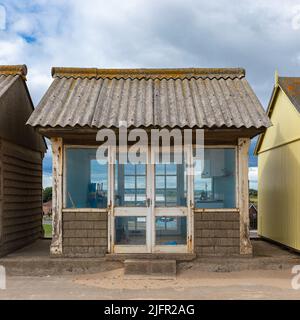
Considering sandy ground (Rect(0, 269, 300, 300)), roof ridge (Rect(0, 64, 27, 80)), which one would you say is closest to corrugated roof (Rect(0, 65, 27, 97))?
roof ridge (Rect(0, 64, 27, 80))

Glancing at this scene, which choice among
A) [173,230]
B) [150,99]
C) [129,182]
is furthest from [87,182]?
[150,99]

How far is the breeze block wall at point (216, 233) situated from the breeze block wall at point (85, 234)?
2.03m

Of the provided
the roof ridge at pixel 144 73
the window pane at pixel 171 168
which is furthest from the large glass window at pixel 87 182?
the roof ridge at pixel 144 73

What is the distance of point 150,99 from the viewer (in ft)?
34.5

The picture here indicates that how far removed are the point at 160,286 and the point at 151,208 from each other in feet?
6.40

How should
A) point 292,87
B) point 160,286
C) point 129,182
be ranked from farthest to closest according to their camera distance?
point 292,87 → point 129,182 → point 160,286

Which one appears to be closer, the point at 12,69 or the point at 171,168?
the point at 171,168

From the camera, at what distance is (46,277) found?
9.10 m

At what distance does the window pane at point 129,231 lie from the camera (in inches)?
381

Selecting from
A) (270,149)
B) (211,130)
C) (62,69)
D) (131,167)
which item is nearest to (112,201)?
(131,167)

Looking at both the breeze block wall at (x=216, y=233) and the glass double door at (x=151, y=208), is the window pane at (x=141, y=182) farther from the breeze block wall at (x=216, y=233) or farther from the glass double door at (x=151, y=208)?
the breeze block wall at (x=216, y=233)

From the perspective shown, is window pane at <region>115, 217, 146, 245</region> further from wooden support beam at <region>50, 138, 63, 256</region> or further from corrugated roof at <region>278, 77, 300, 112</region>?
corrugated roof at <region>278, 77, 300, 112</region>

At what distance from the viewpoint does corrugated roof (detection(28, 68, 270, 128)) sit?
944cm

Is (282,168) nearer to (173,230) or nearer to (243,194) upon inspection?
(243,194)
